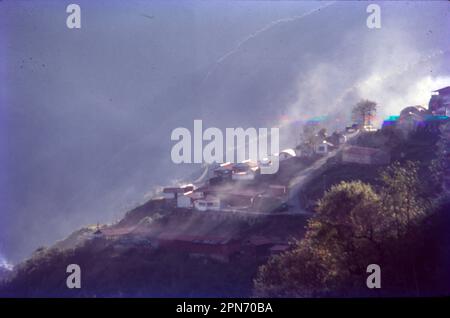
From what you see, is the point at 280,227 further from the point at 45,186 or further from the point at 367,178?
the point at 45,186

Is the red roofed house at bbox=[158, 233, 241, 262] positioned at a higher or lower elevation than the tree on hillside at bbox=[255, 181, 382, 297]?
lower

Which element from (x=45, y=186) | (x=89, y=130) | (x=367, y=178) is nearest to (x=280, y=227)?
(x=367, y=178)

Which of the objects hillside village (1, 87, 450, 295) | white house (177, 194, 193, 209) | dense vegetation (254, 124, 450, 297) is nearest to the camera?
dense vegetation (254, 124, 450, 297)

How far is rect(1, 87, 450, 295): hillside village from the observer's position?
6770mm

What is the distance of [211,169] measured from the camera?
9.53 meters

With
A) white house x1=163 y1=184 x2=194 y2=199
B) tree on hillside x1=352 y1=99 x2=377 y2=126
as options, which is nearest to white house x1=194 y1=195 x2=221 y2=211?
white house x1=163 y1=184 x2=194 y2=199

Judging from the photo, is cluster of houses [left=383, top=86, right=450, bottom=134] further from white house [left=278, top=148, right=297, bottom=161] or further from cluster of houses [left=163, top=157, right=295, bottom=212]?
cluster of houses [left=163, top=157, right=295, bottom=212]

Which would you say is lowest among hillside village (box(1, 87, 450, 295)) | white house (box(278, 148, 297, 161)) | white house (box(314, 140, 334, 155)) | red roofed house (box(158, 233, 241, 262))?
red roofed house (box(158, 233, 241, 262))

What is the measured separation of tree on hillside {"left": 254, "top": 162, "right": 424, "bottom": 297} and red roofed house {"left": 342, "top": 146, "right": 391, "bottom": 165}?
3.71m

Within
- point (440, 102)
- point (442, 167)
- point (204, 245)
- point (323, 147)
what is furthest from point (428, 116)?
point (204, 245)

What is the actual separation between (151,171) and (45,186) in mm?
3482

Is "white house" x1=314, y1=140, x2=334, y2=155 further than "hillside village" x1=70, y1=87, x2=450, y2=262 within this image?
Yes

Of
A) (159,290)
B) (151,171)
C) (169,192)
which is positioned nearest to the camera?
(159,290)
